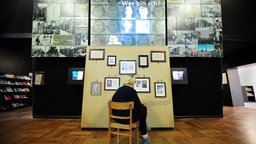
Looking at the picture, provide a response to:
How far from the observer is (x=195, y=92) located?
17.4 ft

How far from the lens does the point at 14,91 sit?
8.16 meters

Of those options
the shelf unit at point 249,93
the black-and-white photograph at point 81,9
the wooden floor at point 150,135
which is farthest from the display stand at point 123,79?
the shelf unit at point 249,93

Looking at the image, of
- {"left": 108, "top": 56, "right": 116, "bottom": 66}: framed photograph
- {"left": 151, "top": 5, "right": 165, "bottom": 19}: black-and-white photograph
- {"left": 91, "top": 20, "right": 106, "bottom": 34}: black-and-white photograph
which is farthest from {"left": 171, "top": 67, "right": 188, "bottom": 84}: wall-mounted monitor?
{"left": 91, "top": 20, "right": 106, "bottom": 34}: black-and-white photograph

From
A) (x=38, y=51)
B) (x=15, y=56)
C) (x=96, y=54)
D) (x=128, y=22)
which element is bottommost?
(x=96, y=54)

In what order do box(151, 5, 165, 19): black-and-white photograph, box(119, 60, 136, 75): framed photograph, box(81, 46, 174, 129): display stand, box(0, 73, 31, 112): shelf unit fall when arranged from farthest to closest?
box(0, 73, 31, 112): shelf unit, box(151, 5, 165, 19): black-and-white photograph, box(119, 60, 136, 75): framed photograph, box(81, 46, 174, 129): display stand

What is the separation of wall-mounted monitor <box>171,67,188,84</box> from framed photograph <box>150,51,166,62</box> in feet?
3.46

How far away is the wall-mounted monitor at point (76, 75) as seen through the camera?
5152 millimetres

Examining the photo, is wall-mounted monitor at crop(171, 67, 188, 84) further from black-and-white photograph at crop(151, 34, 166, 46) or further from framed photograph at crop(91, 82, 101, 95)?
framed photograph at crop(91, 82, 101, 95)

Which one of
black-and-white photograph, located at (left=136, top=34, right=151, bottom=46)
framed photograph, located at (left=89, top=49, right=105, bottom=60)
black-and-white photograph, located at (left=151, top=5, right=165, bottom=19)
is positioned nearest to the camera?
framed photograph, located at (left=89, top=49, right=105, bottom=60)

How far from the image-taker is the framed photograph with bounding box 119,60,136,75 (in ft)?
13.6

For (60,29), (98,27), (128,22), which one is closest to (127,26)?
(128,22)

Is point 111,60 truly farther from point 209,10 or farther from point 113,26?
point 209,10

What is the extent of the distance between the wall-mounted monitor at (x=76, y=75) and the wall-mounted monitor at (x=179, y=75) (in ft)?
8.26

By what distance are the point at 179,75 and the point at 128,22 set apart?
2019 mm
